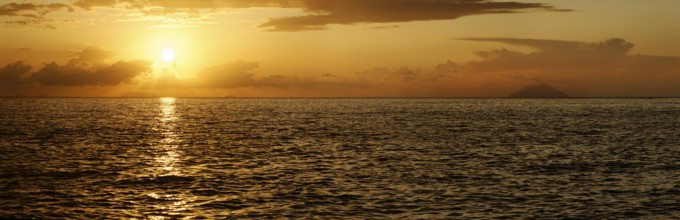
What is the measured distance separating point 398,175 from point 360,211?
13.7 metres

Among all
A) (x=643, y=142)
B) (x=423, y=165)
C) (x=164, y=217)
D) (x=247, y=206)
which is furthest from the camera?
(x=643, y=142)

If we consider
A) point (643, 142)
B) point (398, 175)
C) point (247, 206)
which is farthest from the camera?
point (643, 142)

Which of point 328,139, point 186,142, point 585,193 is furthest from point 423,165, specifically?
point 186,142

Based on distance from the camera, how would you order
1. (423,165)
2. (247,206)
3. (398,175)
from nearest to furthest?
(247,206) → (398,175) → (423,165)

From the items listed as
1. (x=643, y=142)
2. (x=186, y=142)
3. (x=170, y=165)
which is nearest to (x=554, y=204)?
(x=170, y=165)

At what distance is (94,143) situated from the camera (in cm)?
7962

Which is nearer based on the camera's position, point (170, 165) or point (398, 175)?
point (398, 175)

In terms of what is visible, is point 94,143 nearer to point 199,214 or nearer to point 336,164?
point 336,164

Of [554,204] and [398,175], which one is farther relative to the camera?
[398,175]

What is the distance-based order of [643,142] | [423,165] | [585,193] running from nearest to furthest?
[585,193] < [423,165] < [643,142]

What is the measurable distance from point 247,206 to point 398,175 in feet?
48.9

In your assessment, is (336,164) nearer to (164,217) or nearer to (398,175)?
(398,175)

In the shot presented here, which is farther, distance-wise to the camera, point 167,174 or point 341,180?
point 167,174

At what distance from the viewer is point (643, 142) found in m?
79.2
